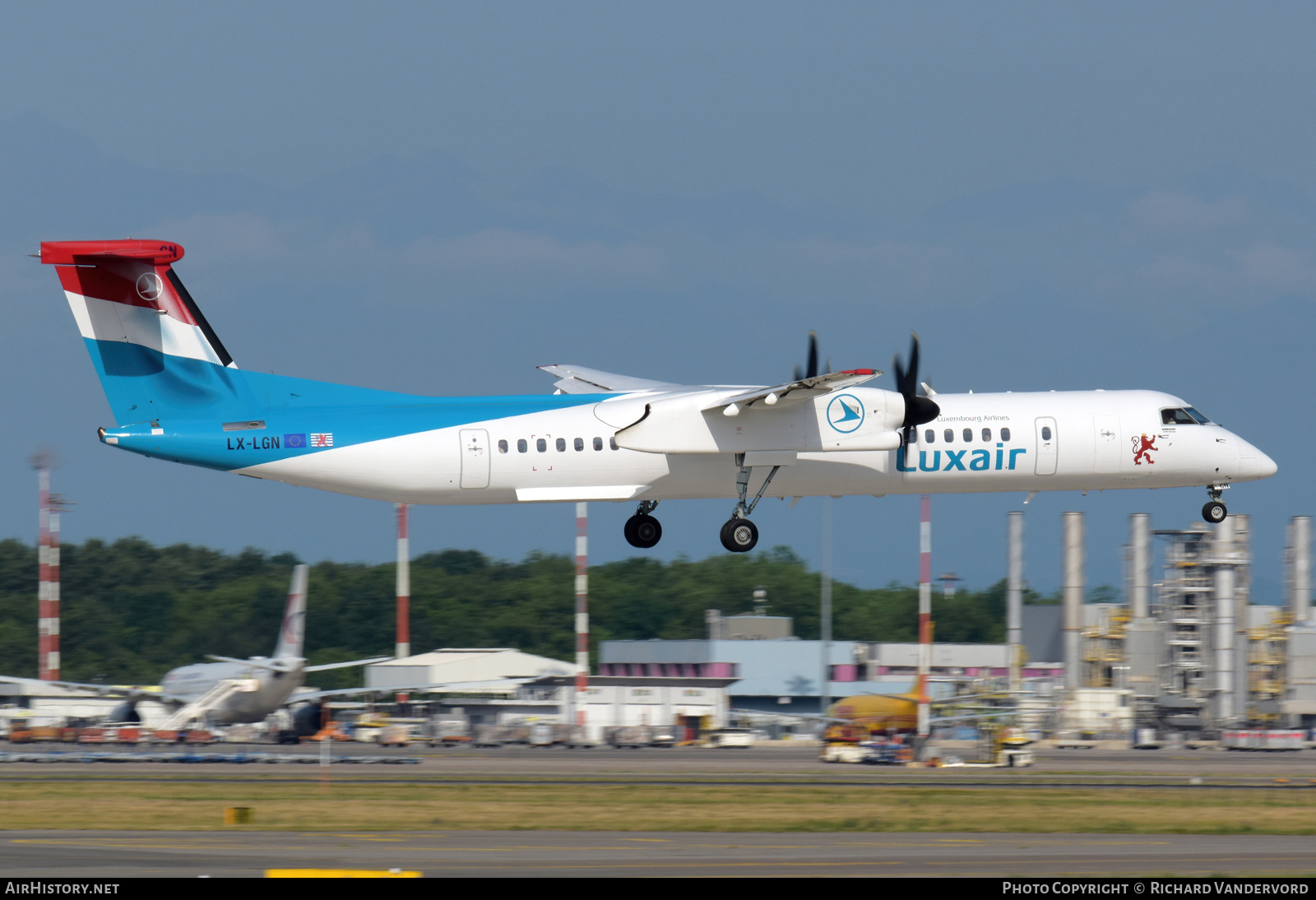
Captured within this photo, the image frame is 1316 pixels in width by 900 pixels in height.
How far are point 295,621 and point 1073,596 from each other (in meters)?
35.4

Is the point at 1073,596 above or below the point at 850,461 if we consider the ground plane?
below

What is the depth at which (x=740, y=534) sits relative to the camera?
2806 centimetres

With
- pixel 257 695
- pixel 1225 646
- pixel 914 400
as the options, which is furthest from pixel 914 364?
pixel 1225 646

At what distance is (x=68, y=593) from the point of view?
286 ft

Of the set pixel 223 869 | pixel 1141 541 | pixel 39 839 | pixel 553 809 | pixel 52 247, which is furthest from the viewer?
pixel 1141 541

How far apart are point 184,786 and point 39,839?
33.3 ft

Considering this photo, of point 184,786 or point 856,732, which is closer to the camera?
point 184,786

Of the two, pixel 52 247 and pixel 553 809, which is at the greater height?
pixel 52 247

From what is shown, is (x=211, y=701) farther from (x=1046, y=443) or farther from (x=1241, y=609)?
(x=1241, y=609)

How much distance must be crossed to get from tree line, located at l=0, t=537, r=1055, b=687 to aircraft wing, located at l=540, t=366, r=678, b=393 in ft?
168

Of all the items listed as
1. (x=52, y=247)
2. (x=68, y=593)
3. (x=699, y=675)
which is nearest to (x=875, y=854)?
(x=52, y=247)

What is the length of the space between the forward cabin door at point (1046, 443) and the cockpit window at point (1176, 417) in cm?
236

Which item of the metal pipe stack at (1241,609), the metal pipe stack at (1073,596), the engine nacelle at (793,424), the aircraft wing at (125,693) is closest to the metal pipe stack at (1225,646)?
the metal pipe stack at (1241,609)

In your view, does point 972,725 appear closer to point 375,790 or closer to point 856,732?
point 856,732
